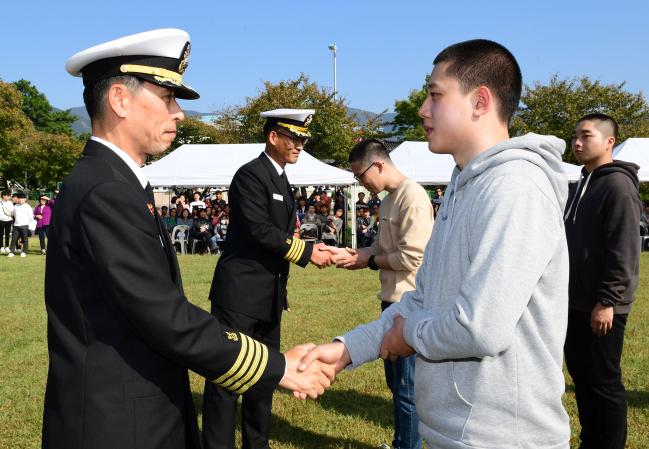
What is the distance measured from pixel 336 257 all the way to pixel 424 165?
16445 mm

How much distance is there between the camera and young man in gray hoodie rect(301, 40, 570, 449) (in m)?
1.79

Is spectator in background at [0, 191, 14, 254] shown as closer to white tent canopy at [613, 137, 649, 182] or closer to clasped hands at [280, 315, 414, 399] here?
white tent canopy at [613, 137, 649, 182]

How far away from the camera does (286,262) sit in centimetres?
494

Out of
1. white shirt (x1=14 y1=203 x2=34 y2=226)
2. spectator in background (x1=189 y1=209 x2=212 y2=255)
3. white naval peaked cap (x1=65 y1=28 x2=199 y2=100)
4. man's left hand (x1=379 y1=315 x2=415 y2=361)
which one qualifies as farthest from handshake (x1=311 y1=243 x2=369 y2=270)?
white shirt (x1=14 y1=203 x2=34 y2=226)

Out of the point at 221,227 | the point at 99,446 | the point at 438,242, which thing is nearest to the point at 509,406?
the point at 438,242

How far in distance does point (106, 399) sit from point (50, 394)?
26cm

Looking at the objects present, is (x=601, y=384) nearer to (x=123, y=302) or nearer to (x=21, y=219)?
(x=123, y=302)

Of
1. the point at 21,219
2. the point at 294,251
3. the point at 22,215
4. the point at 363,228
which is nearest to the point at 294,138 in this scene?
the point at 294,251

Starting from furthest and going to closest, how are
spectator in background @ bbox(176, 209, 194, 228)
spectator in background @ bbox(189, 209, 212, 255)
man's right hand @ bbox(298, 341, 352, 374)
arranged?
spectator in background @ bbox(176, 209, 194, 228) → spectator in background @ bbox(189, 209, 212, 255) → man's right hand @ bbox(298, 341, 352, 374)

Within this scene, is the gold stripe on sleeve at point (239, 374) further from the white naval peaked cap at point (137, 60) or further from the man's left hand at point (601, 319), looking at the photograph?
the man's left hand at point (601, 319)

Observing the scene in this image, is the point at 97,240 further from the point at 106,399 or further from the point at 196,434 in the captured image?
the point at 196,434

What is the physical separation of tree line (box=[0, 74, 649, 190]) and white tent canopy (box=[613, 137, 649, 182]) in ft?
56.7

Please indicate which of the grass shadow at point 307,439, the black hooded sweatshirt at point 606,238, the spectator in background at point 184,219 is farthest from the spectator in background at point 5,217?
the black hooded sweatshirt at point 606,238

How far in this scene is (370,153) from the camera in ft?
14.6
